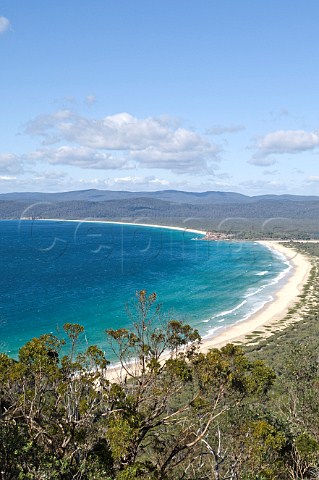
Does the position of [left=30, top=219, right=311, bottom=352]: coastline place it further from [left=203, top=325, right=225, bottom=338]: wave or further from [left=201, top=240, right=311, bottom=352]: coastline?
[left=203, top=325, right=225, bottom=338]: wave

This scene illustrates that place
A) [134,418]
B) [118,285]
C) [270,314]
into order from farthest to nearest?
[118,285] < [270,314] < [134,418]

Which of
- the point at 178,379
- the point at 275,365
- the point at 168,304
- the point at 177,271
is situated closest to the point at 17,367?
the point at 178,379

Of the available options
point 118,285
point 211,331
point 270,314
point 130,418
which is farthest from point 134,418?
point 118,285

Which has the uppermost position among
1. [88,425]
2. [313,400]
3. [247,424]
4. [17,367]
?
[17,367]

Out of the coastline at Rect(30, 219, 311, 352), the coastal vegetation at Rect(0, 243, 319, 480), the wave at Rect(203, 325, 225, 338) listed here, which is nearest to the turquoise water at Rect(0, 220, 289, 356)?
the wave at Rect(203, 325, 225, 338)

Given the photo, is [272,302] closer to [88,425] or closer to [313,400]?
[313,400]

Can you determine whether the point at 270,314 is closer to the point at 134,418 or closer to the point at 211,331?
the point at 211,331
